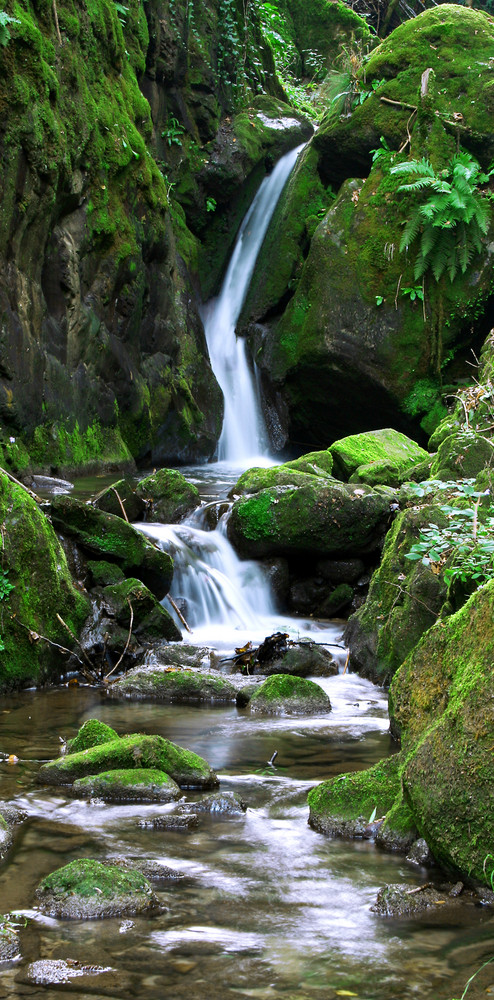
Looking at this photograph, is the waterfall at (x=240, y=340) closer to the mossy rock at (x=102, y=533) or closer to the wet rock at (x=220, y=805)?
the mossy rock at (x=102, y=533)

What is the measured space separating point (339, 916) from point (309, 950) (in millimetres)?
327

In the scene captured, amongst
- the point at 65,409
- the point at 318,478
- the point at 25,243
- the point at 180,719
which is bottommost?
the point at 180,719

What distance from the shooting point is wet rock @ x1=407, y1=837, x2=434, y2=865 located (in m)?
3.73

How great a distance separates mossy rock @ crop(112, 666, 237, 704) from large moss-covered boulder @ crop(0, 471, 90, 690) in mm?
656

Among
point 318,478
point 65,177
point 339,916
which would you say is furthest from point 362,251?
point 339,916

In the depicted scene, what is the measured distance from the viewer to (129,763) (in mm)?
4797

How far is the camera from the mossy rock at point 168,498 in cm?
1086

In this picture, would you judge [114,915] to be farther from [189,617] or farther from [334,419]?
[334,419]

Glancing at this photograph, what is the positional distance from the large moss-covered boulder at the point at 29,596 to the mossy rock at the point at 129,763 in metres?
2.07

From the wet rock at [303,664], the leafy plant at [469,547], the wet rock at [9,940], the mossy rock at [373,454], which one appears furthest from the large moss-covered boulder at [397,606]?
the wet rock at [9,940]

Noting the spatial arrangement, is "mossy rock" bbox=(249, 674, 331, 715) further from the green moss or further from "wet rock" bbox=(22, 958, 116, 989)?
"wet rock" bbox=(22, 958, 116, 989)

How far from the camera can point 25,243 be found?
11125 mm

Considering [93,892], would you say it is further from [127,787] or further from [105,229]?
[105,229]

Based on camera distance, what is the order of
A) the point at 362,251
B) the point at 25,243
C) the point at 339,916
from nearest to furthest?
the point at 339,916 < the point at 25,243 < the point at 362,251
